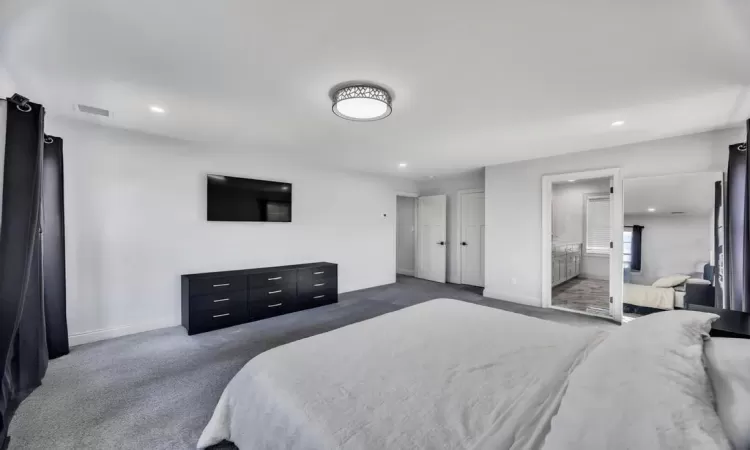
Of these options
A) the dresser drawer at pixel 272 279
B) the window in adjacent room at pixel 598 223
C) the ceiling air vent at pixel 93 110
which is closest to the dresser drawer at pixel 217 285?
the dresser drawer at pixel 272 279

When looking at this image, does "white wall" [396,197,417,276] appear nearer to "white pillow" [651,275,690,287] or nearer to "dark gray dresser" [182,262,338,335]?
"dark gray dresser" [182,262,338,335]

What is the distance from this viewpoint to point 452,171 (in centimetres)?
546

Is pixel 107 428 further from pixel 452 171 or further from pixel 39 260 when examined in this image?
pixel 452 171

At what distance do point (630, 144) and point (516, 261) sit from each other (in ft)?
6.91

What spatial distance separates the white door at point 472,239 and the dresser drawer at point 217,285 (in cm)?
428

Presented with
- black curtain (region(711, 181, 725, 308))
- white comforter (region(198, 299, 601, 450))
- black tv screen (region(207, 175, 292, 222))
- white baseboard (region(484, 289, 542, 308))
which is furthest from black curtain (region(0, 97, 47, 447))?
black curtain (region(711, 181, 725, 308))

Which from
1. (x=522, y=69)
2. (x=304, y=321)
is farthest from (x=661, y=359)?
(x=304, y=321)

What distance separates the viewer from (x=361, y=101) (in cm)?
218

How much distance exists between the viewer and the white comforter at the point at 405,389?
3.22 feet

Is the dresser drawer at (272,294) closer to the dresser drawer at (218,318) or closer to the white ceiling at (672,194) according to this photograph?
the dresser drawer at (218,318)

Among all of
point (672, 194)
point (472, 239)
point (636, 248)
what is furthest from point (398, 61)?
point (472, 239)

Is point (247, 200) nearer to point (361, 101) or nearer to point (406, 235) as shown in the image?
point (361, 101)

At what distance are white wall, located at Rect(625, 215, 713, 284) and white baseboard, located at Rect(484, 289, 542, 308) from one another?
1209 mm

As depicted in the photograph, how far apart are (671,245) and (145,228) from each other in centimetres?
628
